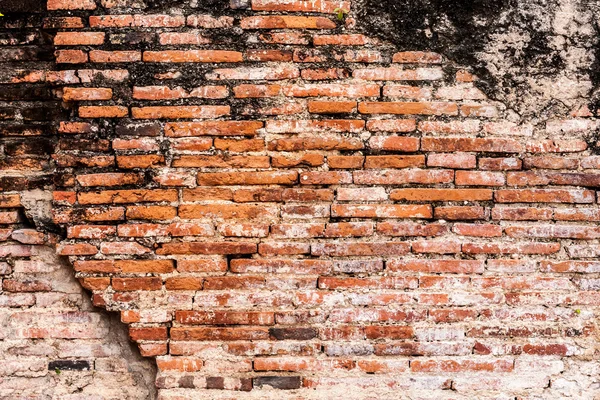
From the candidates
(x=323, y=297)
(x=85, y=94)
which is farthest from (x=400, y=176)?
(x=85, y=94)

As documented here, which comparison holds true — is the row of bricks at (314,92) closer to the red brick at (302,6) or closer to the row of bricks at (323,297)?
the red brick at (302,6)

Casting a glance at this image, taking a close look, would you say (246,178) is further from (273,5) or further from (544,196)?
(544,196)

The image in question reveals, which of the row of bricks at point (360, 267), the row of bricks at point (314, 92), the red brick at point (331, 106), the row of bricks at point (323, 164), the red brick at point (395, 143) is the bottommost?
the row of bricks at point (360, 267)

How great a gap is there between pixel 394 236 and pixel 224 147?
0.92 metres

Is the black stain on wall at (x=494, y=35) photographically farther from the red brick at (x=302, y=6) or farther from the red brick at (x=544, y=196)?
the red brick at (x=544, y=196)

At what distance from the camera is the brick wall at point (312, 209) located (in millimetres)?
2205

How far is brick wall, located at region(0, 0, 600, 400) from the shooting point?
7.23 feet

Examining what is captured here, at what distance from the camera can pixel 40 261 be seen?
7.66 feet

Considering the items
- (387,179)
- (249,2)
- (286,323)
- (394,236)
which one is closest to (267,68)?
(249,2)

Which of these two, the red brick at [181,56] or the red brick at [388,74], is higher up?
the red brick at [181,56]

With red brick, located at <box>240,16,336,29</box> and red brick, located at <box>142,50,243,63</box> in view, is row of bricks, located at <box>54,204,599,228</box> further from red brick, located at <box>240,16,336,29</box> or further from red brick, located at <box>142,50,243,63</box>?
red brick, located at <box>240,16,336,29</box>

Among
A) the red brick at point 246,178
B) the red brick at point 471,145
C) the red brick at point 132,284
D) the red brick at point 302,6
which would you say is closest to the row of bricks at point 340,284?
the red brick at point 132,284

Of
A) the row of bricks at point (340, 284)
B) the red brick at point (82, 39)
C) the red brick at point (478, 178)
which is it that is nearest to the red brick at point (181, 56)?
the red brick at point (82, 39)

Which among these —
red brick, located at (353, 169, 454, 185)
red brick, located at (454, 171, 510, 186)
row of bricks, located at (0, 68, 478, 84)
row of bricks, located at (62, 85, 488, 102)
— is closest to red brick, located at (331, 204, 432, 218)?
red brick, located at (353, 169, 454, 185)
